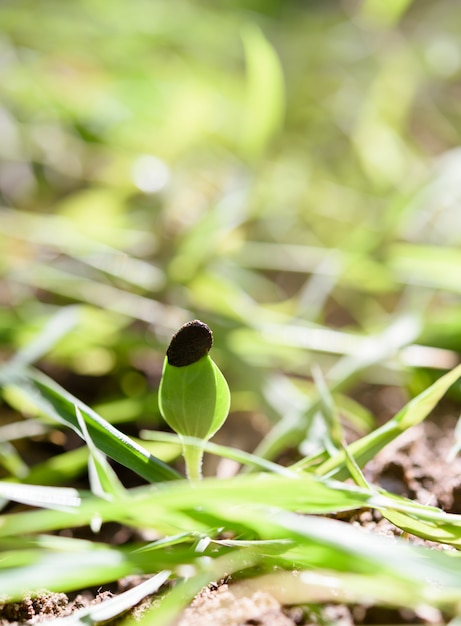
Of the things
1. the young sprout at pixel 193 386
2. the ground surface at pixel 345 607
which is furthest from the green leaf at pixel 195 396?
the ground surface at pixel 345 607

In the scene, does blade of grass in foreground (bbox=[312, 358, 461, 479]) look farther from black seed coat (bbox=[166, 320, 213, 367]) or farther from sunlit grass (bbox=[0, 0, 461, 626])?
black seed coat (bbox=[166, 320, 213, 367])

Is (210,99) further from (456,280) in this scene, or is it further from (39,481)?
(39,481)

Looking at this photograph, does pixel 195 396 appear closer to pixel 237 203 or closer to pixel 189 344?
pixel 189 344

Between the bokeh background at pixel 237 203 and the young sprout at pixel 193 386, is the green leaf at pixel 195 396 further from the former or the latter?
the bokeh background at pixel 237 203

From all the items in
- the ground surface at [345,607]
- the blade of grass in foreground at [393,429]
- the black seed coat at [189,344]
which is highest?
the black seed coat at [189,344]

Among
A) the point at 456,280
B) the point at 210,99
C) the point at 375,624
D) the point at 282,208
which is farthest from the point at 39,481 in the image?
the point at 210,99

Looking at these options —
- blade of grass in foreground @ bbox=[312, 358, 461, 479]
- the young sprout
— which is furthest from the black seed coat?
blade of grass in foreground @ bbox=[312, 358, 461, 479]

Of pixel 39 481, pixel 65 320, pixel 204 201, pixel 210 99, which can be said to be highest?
pixel 210 99
